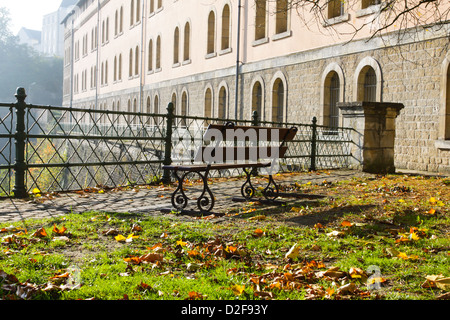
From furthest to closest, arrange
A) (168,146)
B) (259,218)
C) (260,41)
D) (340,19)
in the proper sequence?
(260,41)
(340,19)
(168,146)
(259,218)

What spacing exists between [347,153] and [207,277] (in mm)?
9630

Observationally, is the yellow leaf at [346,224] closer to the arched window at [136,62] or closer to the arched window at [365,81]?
the arched window at [365,81]

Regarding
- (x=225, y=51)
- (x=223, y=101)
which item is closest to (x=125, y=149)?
(x=225, y=51)

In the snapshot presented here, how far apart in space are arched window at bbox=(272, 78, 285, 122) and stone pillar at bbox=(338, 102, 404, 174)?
827cm

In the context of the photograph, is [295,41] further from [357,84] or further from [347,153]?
[347,153]

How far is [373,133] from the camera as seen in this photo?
38.0 ft

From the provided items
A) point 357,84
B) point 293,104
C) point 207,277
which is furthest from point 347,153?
point 207,277

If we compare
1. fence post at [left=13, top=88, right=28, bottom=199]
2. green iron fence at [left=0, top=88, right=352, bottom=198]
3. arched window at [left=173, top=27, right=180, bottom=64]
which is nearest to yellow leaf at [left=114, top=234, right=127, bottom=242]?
green iron fence at [left=0, top=88, right=352, bottom=198]

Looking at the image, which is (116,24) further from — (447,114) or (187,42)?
(447,114)

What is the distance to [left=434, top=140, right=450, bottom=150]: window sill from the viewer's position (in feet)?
40.5

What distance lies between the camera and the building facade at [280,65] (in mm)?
13109

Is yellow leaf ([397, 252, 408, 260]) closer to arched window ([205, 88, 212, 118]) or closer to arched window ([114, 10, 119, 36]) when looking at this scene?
arched window ([205, 88, 212, 118])

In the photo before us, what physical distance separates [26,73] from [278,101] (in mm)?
76675
